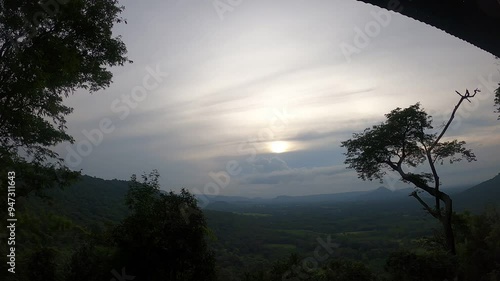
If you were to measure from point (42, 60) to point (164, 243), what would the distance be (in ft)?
31.1

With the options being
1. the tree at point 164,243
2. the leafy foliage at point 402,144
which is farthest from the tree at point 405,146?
the tree at point 164,243

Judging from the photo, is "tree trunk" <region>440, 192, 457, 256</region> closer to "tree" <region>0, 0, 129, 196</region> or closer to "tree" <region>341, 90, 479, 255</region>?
"tree" <region>341, 90, 479, 255</region>

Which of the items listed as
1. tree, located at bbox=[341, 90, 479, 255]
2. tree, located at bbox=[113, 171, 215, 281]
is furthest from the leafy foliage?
tree, located at bbox=[113, 171, 215, 281]

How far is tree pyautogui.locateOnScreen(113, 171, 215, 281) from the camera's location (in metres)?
13.7

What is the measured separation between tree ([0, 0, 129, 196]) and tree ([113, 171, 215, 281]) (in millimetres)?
4118

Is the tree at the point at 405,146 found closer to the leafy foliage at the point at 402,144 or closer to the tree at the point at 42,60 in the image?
the leafy foliage at the point at 402,144

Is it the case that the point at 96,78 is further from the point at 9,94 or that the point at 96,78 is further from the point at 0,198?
the point at 0,198

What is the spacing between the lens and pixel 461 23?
306cm

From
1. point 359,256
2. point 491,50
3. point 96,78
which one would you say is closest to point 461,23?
point 491,50

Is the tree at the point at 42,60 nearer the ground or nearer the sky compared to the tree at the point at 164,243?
nearer the sky

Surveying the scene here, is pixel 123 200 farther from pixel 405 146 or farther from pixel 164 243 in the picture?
pixel 405 146

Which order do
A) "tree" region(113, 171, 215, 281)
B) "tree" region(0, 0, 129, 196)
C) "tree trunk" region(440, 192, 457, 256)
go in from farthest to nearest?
1. "tree trunk" region(440, 192, 457, 256)
2. "tree" region(113, 171, 215, 281)
3. "tree" region(0, 0, 129, 196)

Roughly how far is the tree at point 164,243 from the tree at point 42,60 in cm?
412

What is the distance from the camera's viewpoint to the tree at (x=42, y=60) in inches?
336
